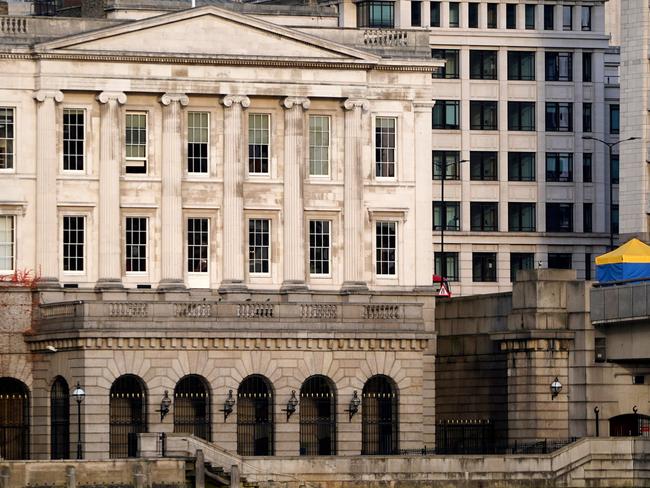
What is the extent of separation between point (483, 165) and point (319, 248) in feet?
152

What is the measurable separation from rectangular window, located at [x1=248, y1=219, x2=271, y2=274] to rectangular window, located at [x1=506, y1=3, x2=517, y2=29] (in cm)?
5013

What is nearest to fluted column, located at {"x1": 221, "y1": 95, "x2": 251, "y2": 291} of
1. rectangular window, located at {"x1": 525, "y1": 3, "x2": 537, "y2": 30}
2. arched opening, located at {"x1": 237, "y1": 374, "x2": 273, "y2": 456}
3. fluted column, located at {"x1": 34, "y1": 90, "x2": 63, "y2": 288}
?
arched opening, located at {"x1": 237, "y1": 374, "x2": 273, "y2": 456}

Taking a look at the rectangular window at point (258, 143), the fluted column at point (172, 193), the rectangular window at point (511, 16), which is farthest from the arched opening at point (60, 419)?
the rectangular window at point (511, 16)

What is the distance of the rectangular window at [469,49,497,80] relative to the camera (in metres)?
185

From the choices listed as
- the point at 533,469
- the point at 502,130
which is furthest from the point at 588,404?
the point at 502,130

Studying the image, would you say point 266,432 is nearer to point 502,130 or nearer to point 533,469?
point 533,469

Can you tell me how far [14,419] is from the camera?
438 feet

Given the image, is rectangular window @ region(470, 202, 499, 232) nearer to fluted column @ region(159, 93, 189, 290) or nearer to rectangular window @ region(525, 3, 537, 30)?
rectangular window @ region(525, 3, 537, 30)

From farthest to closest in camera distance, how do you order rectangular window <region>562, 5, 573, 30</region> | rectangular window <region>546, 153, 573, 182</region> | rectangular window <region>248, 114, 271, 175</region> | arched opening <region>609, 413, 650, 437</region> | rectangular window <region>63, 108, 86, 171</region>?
rectangular window <region>562, 5, 573, 30</region>, rectangular window <region>546, 153, 573, 182</region>, rectangular window <region>248, 114, 271, 175</region>, rectangular window <region>63, 108, 86, 171</region>, arched opening <region>609, 413, 650, 437</region>

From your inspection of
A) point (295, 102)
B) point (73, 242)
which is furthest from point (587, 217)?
point (73, 242)

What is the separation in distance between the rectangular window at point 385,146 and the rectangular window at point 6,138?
1822cm

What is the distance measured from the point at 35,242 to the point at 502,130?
5524 cm

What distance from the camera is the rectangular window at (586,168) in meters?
187

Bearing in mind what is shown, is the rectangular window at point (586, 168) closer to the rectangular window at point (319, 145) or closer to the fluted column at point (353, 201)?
the fluted column at point (353, 201)
